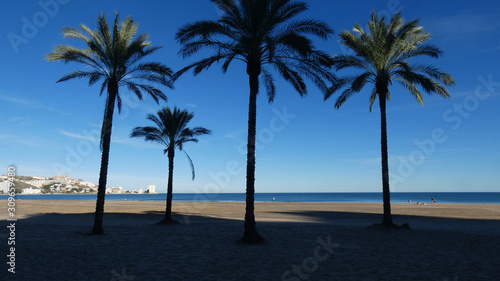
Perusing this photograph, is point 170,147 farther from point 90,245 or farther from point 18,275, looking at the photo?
point 18,275

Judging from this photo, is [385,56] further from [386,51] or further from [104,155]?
[104,155]

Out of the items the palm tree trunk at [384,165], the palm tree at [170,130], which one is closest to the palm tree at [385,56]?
the palm tree trunk at [384,165]

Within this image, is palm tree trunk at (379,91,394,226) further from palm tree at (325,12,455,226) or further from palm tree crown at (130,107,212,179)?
palm tree crown at (130,107,212,179)

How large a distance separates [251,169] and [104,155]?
25.4ft

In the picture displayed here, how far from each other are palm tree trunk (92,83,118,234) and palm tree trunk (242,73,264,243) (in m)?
7.25

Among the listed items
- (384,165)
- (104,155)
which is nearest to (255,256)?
(104,155)

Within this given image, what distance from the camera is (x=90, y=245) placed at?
12.3 m

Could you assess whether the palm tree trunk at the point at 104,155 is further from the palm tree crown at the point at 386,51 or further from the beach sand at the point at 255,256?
the palm tree crown at the point at 386,51

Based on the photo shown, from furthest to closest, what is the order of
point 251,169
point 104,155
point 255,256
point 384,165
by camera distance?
point 384,165 < point 104,155 < point 251,169 < point 255,256

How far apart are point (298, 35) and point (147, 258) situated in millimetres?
10827

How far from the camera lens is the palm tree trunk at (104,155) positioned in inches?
604

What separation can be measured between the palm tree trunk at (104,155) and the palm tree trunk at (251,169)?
7.25m

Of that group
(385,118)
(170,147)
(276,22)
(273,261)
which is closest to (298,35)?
(276,22)

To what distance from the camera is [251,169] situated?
1374 cm
